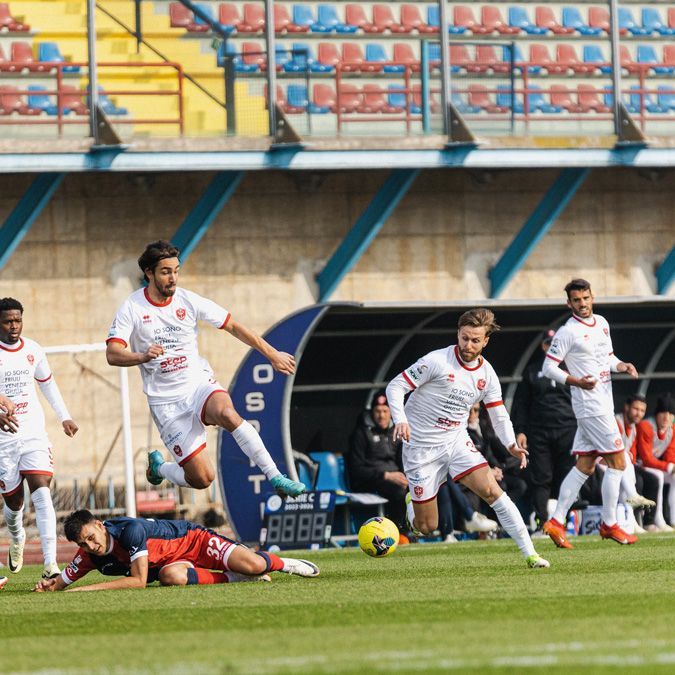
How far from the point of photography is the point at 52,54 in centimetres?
1677

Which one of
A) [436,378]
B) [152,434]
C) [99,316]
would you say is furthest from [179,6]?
[436,378]

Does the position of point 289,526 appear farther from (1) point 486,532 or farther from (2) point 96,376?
(2) point 96,376

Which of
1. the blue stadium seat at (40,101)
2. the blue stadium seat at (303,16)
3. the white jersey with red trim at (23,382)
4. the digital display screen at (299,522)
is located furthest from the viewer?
the blue stadium seat at (303,16)

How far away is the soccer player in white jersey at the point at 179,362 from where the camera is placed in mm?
10328

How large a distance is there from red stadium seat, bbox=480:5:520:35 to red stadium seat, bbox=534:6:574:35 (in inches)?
15.4

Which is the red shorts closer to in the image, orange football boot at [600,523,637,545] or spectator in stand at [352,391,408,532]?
orange football boot at [600,523,637,545]

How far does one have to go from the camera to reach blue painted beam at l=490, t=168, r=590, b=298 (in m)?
19.7

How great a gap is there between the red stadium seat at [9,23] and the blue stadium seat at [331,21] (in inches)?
125

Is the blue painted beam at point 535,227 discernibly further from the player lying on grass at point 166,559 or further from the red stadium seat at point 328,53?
the player lying on grass at point 166,559

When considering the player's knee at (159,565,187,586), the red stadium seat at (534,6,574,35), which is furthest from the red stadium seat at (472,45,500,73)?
the player's knee at (159,565,187,586)

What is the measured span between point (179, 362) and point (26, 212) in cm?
757

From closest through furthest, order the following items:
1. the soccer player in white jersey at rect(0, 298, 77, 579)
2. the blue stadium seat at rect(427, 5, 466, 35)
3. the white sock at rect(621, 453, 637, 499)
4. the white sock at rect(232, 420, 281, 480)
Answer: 1. the white sock at rect(232, 420, 281, 480)
2. the soccer player in white jersey at rect(0, 298, 77, 579)
3. the white sock at rect(621, 453, 637, 499)
4. the blue stadium seat at rect(427, 5, 466, 35)

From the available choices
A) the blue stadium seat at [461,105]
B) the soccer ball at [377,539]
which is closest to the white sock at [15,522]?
the soccer ball at [377,539]

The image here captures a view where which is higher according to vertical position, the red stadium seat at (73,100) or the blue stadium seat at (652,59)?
the blue stadium seat at (652,59)
